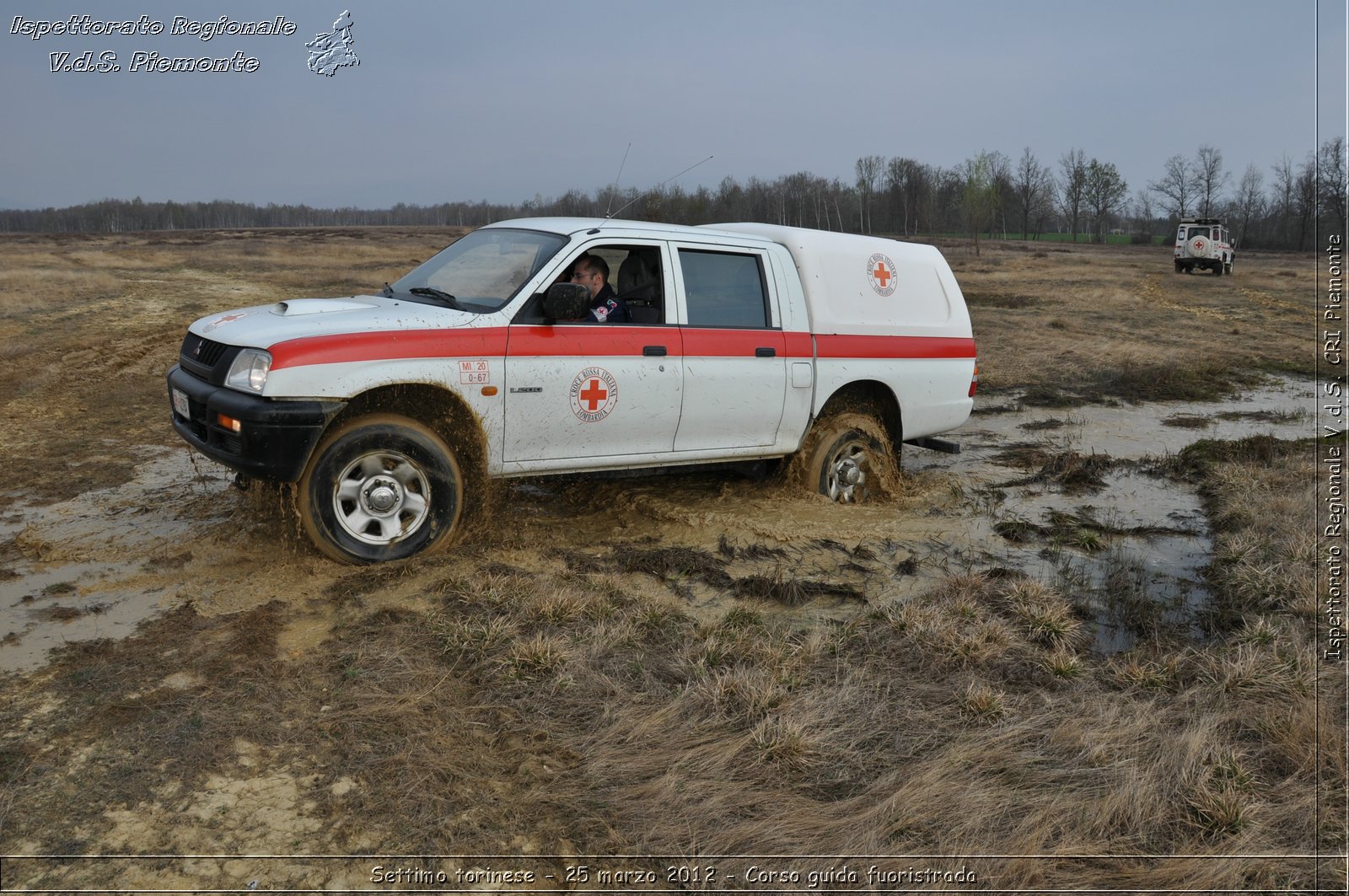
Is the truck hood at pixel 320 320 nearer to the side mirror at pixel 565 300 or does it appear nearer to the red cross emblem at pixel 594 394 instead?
the side mirror at pixel 565 300

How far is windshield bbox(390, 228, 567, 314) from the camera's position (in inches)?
229

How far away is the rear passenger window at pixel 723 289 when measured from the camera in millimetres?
6457

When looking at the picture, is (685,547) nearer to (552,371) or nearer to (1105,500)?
(552,371)

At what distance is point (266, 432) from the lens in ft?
16.2

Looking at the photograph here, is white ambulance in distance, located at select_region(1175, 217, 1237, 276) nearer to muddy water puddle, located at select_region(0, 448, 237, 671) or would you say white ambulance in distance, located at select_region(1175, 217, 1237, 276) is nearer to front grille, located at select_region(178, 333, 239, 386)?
muddy water puddle, located at select_region(0, 448, 237, 671)

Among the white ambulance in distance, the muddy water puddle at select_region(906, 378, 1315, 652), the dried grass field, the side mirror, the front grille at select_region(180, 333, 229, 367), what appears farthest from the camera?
the white ambulance in distance

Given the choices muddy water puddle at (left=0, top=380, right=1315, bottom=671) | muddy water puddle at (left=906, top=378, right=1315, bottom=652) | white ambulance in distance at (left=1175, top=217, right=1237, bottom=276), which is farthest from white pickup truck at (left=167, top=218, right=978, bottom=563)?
white ambulance in distance at (left=1175, top=217, right=1237, bottom=276)

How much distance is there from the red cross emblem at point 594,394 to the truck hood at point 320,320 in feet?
2.34

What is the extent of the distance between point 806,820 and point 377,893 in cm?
138

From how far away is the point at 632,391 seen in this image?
6066 millimetres

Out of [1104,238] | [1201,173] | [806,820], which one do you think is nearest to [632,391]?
[806,820]

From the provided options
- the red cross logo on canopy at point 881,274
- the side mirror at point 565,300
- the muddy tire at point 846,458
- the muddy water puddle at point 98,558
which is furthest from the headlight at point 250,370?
the red cross logo on canopy at point 881,274

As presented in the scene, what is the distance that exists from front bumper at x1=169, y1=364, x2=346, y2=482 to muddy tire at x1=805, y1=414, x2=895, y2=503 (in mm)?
3578

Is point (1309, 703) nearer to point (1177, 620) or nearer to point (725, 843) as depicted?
point (1177, 620)
